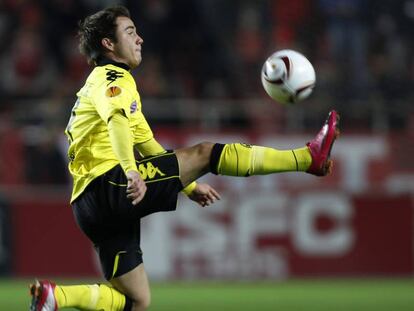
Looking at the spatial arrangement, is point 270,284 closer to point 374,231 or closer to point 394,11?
point 374,231

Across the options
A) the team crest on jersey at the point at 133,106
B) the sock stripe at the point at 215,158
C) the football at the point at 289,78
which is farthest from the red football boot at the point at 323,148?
the team crest on jersey at the point at 133,106

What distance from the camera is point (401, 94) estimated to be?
14477 millimetres

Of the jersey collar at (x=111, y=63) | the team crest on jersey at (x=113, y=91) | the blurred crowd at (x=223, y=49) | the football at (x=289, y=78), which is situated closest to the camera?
the team crest on jersey at (x=113, y=91)

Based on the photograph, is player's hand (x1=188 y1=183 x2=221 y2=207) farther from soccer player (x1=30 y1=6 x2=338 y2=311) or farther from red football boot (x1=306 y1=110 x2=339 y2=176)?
red football boot (x1=306 y1=110 x2=339 y2=176)

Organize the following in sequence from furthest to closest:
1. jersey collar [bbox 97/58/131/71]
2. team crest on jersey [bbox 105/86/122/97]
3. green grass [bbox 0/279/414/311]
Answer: green grass [bbox 0/279/414/311], jersey collar [bbox 97/58/131/71], team crest on jersey [bbox 105/86/122/97]

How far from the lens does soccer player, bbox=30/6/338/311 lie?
6082mm

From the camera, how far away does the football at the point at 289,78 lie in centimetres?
646

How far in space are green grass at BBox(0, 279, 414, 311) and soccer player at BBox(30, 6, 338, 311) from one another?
2883 mm

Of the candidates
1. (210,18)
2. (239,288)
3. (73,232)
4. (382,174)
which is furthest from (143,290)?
(210,18)

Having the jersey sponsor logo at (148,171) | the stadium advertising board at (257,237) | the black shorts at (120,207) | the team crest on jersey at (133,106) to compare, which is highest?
the team crest on jersey at (133,106)

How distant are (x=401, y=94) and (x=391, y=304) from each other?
5673 millimetres

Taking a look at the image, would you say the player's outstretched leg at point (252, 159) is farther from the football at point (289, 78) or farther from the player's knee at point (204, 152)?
the football at point (289, 78)

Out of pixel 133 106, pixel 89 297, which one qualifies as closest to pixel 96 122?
pixel 133 106

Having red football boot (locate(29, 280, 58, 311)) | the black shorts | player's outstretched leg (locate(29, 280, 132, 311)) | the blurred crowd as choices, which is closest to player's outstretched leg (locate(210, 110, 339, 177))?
the black shorts
